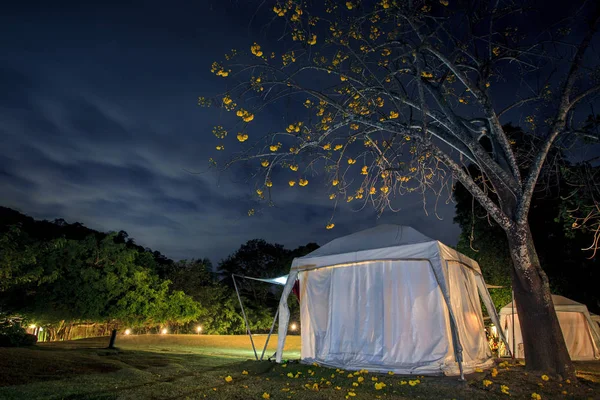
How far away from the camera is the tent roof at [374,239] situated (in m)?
7.48

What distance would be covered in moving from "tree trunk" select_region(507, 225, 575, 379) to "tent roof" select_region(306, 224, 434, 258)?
157 centimetres

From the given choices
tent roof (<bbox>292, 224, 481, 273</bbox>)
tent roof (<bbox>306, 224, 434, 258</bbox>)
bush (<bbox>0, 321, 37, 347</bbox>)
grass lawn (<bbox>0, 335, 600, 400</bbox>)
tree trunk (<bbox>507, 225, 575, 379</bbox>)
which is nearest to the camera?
grass lawn (<bbox>0, 335, 600, 400</bbox>)

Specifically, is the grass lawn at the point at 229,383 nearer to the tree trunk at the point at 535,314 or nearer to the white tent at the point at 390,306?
the tree trunk at the point at 535,314

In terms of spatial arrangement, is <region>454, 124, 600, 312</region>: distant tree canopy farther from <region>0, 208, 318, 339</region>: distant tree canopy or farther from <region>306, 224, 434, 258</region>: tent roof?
<region>0, 208, 318, 339</region>: distant tree canopy

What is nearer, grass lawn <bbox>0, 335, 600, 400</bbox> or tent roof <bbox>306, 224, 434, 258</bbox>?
grass lawn <bbox>0, 335, 600, 400</bbox>

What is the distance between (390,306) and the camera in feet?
23.0

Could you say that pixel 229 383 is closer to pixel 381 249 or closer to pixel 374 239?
pixel 381 249

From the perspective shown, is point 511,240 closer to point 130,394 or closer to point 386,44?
point 386,44

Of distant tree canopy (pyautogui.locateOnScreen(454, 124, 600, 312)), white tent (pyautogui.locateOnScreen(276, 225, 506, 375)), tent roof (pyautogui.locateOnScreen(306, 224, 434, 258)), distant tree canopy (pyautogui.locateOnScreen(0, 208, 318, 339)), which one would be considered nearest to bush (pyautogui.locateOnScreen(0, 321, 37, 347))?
distant tree canopy (pyautogui.locateOnScreen(0, 208, 318, 339))

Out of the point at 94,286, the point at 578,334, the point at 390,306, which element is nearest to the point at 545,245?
the point at 578,334

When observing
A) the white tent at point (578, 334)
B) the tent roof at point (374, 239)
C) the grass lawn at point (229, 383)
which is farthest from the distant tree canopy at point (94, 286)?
the white tent at point (578, 334)

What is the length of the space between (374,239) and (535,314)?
9.96 feet

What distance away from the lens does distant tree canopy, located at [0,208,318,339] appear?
373 inches

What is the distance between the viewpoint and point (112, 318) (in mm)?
14141
